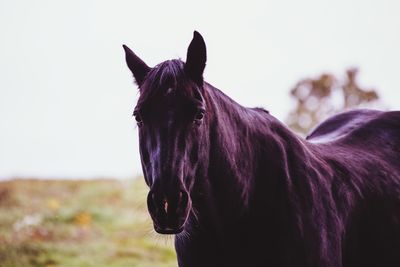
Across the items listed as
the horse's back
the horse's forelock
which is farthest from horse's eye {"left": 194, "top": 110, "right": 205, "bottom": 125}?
the horse's back

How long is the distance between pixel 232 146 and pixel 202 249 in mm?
611

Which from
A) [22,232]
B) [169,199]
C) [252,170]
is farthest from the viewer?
[22,232]

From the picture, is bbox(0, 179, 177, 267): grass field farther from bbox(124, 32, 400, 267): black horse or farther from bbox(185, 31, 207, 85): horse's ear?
bbox(185, 31, 207, 85): horse's ear

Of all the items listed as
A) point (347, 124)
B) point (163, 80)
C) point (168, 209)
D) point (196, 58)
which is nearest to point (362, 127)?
point (347, 124)

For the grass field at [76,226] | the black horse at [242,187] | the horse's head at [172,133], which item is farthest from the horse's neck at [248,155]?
the grass field at [76,226]

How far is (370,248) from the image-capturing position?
4.05 meters

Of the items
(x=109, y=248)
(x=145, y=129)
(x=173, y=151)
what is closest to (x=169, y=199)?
(x=173, y=151)

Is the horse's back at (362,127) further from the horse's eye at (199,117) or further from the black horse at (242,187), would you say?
the horse's eye at (199,117)

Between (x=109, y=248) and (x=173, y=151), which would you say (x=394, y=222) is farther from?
(x=109, y=248)

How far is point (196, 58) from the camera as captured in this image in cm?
312

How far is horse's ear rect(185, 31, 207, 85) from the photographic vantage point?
10.2 feet

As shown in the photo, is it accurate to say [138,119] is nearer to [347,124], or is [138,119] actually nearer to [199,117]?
[199,117]

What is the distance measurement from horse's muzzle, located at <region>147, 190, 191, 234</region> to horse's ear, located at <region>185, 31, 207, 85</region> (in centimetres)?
67

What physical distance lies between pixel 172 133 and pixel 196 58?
49 centimetres
